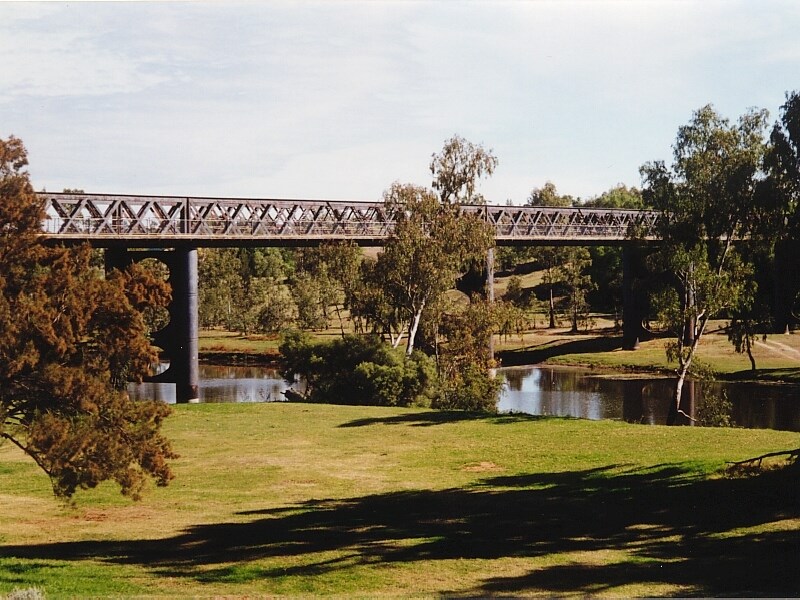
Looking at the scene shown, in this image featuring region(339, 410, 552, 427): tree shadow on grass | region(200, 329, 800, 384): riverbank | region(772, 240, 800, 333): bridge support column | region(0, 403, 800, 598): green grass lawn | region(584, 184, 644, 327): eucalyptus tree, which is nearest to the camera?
region(0, 403, 800, 598): green grass lawn

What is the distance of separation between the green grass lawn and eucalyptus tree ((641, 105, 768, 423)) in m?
8.81

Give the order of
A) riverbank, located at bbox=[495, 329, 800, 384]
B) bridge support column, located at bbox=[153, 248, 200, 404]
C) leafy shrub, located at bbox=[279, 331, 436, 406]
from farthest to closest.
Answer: riverbank, located at bbox=[495, 329, 800, 384] → bridge support column, located at bbox=[153, 248, 200, 404] → leafy shrub, located at bbox=[279, 331, 436, 406]

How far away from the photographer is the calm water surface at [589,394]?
56.5m

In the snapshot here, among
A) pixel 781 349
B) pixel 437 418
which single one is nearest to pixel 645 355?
pixel 781 349

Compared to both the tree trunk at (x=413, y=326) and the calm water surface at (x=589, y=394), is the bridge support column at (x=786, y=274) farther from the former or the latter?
the tree trunk at (x=413, y=326)

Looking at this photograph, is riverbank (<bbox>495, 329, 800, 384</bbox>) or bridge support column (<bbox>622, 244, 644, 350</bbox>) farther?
bridge support column (<bbox>622, 244, 644, 350</bbox>)

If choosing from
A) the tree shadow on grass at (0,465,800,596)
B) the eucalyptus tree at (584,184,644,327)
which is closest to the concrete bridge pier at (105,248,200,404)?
the tree shadow on grass at (0,465,800,596)

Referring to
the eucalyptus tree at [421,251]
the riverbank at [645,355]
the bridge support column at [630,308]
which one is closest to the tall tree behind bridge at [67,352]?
the eucalyptus tree at [421,251]

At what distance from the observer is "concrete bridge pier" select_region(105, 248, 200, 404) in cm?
5859

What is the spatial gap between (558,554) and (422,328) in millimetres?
41012

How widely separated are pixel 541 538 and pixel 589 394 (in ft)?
150

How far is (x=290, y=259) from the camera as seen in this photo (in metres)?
160

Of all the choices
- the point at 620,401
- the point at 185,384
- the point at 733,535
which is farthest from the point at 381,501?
the point at 620,401

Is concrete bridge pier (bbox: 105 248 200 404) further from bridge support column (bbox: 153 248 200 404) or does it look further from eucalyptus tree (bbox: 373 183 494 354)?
eucalyptus tree (bbox: 373 183 494 354)
